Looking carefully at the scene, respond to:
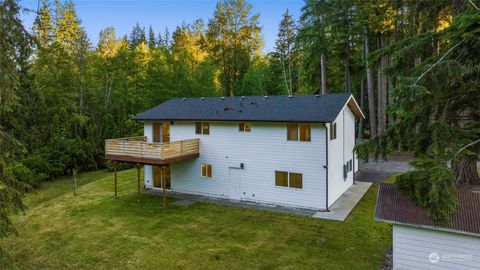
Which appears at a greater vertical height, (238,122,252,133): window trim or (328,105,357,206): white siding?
(238,122,252,133): window trim

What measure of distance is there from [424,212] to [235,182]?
8927 millimetres

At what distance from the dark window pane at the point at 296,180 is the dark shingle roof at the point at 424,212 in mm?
5203

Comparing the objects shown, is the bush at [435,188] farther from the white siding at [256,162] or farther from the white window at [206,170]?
the white window at [206,170]

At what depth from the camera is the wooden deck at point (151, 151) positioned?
45.8 ft

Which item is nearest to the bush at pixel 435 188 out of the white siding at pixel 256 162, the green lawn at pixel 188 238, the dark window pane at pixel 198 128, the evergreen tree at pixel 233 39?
the green lawn at pixel 188 238

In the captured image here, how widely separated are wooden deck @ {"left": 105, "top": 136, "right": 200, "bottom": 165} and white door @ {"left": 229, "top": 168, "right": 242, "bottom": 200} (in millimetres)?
2182

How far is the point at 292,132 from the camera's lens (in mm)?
13602

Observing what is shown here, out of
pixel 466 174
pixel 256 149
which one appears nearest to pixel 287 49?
pixel 256 149

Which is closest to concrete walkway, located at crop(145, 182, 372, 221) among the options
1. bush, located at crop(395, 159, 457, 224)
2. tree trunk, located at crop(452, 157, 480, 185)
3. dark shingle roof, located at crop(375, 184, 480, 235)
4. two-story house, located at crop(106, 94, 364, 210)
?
two-story house, located at crop(106, 94, 364, 210)

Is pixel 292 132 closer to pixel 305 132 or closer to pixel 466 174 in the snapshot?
pixel 305 132

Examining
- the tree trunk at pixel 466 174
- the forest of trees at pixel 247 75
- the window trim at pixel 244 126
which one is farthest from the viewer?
the window trim at pixel 244 126

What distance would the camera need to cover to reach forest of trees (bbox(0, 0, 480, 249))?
6.82 m

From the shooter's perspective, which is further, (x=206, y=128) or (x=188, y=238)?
(x=206, y=128)

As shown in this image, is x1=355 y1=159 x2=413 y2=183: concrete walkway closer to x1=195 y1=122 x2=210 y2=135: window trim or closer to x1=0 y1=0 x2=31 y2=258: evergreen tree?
x1=195 y1=122 x2=210 y2=135: window trim
